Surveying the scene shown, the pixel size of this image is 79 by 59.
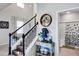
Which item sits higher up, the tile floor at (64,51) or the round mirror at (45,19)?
the round mirror at (45,19)

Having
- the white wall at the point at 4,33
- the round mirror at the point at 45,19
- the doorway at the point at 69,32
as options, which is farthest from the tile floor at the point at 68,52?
the white wall at the point at 4,33

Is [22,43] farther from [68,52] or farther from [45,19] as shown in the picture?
[68,52]

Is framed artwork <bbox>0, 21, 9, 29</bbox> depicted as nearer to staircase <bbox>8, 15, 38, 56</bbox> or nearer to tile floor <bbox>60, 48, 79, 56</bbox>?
staircase <bbox>8, 15, 38, 56</bbox>

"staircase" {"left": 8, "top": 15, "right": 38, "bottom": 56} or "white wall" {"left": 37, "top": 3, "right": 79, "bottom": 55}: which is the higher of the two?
"white wall" {"left": 37, "top": 3, "right": 79, "bottom": 55}

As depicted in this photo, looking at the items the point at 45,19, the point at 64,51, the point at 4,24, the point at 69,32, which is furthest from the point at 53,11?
the point at 4,24

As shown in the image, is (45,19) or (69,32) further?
(45,19)

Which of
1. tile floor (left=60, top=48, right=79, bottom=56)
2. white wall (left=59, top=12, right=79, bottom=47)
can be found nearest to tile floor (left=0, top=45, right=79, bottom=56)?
tile floor (left=60, top=48, right=79, bottom=56)

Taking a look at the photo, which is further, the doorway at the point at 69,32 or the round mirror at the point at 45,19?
the round mirror at the point at 45,19

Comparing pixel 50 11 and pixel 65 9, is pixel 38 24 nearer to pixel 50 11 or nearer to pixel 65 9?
pixel 50 11

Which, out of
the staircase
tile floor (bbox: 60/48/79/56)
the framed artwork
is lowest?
tile floor (bbox: 60/48/79/56)

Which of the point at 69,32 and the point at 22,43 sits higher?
the point at 69,32

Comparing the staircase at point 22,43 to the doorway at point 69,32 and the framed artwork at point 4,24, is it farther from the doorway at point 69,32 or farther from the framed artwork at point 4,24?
the doorway at point 69,32

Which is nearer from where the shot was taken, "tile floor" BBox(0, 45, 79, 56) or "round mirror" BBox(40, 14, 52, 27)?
"tile floor" BBox(0, 45, 79, 56)

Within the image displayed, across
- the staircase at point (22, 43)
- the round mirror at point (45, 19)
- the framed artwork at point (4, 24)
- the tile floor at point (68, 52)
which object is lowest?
the tile floor at point (68, 52)
